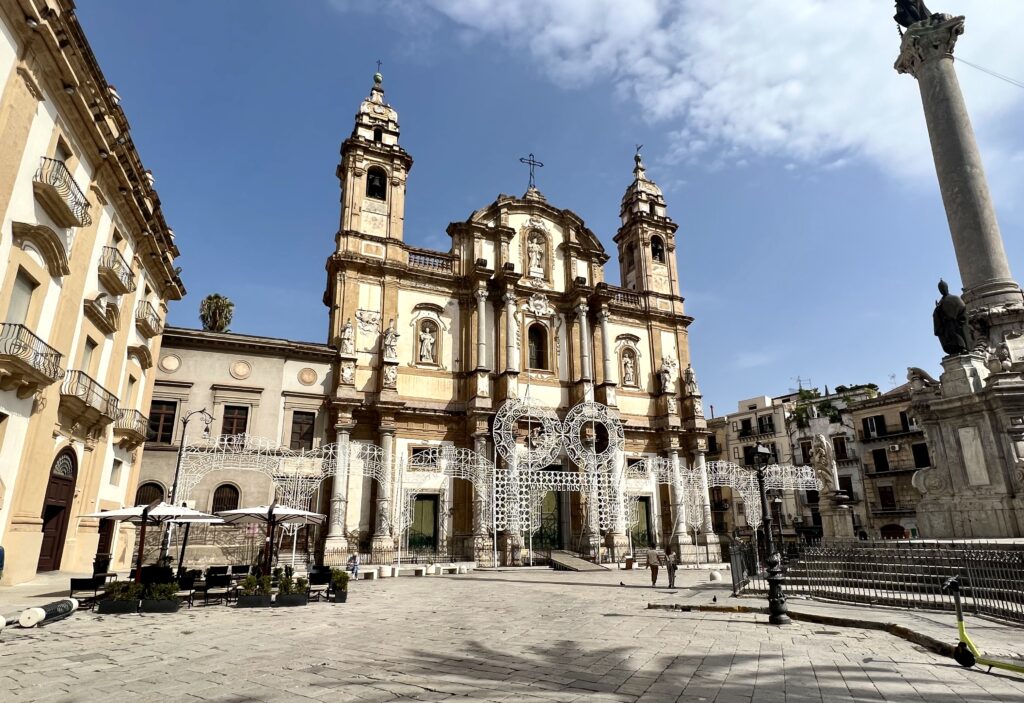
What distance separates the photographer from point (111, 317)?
55.7 feet

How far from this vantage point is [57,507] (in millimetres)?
15328

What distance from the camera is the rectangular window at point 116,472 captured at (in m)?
18.7

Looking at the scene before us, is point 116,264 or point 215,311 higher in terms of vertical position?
point 215,311

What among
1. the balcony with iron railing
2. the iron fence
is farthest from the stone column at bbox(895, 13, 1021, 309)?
the balcony with iron railing

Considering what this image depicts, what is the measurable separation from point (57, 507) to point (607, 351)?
23278 millimetres

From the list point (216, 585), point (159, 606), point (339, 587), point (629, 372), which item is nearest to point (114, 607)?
point (159, 606)

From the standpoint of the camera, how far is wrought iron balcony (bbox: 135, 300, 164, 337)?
65.6 feet

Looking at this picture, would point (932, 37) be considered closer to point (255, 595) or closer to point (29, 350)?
point (255, 595)

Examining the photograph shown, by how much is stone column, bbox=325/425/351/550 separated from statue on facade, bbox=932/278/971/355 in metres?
19.7

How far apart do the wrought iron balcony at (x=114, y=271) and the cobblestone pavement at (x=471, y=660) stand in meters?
10.2

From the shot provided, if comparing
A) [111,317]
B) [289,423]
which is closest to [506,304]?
[289,423]

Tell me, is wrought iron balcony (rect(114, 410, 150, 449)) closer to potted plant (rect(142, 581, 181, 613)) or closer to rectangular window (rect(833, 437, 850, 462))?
potted plant (rect(142, 581, 181, 613))

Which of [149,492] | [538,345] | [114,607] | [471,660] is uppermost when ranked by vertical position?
[538,345]

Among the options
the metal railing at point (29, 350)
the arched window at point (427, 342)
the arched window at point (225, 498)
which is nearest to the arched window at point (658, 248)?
the arched window at point (427, 342)
